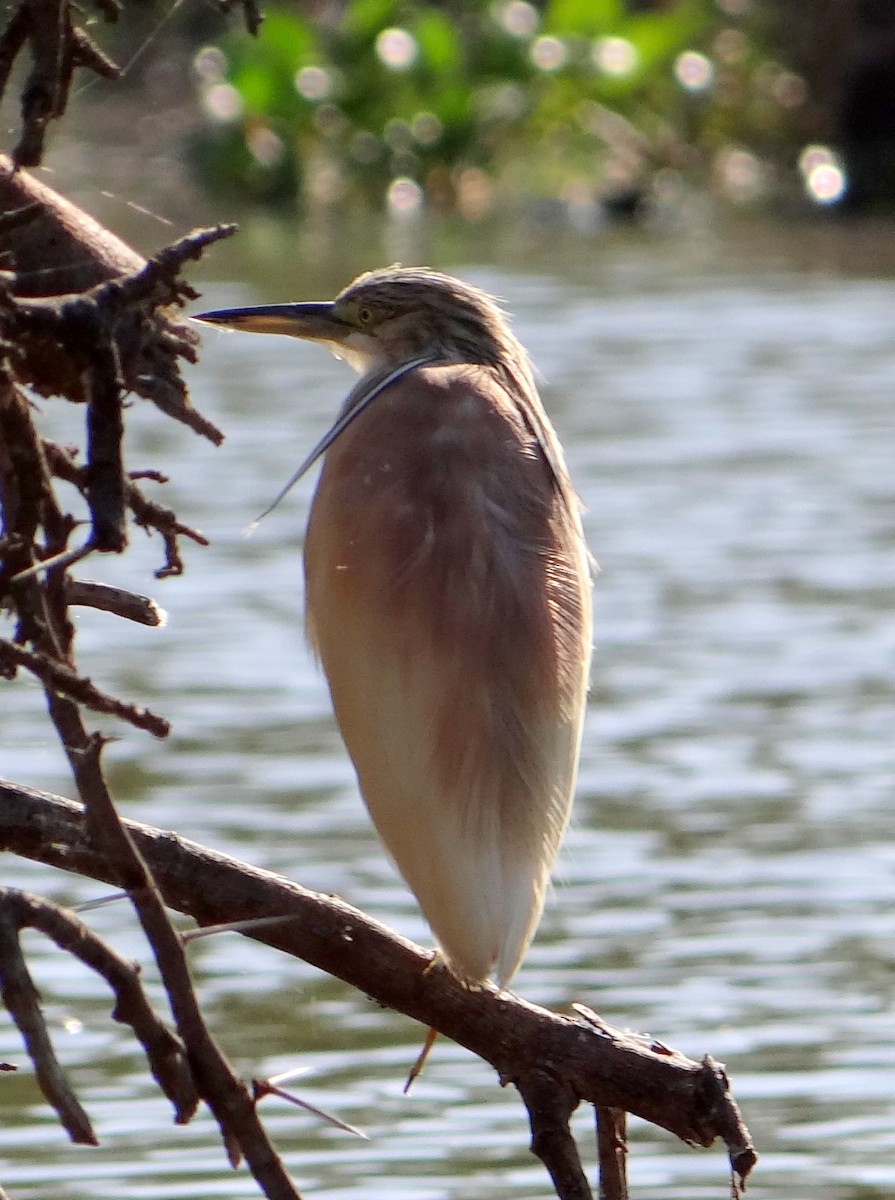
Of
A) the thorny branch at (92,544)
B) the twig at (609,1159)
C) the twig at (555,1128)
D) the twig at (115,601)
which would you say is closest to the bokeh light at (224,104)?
the twig at (609,1159)

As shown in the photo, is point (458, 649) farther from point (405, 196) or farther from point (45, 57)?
point (405, 196)

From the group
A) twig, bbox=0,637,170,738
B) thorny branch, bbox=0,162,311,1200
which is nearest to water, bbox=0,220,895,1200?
thorny branch, bbox=0,162,311,1200

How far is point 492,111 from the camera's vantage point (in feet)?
82.0

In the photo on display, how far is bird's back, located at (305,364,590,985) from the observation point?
12.0ft

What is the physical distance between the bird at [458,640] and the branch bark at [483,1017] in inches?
2.9

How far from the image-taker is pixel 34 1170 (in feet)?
17.5

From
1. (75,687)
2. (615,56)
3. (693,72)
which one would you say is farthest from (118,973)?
(693,72)

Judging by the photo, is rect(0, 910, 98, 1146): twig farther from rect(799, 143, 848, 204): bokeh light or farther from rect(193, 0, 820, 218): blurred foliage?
rect(799, 143, 848, 204): bokeh light

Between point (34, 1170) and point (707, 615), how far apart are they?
5263 mm

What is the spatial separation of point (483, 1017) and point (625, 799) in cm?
406

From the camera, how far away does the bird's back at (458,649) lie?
12.0 feet

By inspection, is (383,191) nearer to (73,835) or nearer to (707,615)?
(707,615)

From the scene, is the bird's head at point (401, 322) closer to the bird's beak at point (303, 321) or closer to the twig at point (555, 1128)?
the bird's beak at point (303, 321)

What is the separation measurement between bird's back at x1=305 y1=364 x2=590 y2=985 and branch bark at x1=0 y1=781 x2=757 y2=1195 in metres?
0.11
